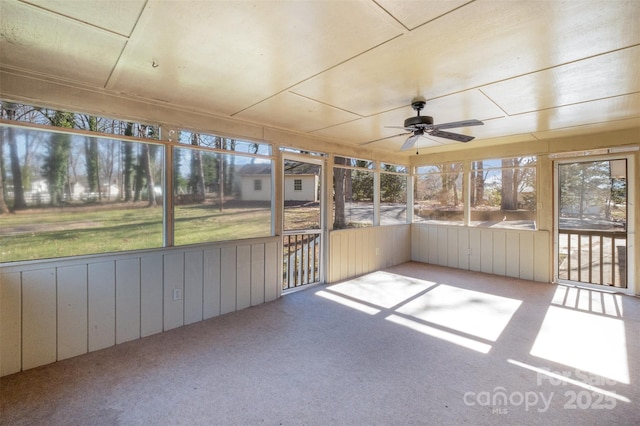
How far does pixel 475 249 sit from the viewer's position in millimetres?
5555

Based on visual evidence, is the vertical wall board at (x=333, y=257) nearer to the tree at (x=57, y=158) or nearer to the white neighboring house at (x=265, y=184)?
the white neighboring house at (x=265, y=184)

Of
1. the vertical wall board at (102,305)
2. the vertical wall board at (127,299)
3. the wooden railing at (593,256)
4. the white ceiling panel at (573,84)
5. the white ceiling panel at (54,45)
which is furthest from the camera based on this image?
the wooden railing at (593,256)

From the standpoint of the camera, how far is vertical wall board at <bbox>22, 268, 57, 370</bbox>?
234 cm

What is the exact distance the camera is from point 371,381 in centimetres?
221

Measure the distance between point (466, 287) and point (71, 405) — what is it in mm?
4714

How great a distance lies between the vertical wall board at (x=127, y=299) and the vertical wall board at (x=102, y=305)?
0.04 metres

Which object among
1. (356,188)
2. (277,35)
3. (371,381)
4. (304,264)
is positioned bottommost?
Result: (371,381)

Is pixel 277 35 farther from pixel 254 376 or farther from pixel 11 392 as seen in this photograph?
pixel 11 392

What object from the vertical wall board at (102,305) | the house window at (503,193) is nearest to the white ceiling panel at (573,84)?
the house window at (503,193)

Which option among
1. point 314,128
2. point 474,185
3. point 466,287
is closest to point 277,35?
point 314,128

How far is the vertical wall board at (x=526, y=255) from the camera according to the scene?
194 inches

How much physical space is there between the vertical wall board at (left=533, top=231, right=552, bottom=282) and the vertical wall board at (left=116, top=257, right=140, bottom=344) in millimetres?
5840

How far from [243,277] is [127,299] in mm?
1256

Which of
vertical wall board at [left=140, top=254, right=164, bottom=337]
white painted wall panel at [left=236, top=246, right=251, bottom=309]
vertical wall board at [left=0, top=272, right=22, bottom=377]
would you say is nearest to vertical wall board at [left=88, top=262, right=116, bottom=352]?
vertical wall board at [left=140, top=254, right=164, bottom=337]
